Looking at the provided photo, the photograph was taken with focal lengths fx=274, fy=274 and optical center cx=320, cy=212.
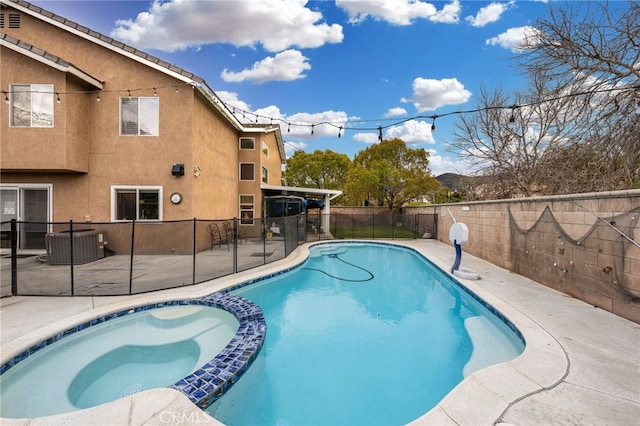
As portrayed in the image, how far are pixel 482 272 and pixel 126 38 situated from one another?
13.5 m

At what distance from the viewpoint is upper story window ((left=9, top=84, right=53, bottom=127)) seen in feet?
26.2

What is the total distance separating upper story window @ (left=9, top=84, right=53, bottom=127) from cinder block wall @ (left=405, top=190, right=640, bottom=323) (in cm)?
1318

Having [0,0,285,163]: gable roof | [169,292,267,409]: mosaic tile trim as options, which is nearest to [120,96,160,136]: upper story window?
[0,0,285,163]: gable roof

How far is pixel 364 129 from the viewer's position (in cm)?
995

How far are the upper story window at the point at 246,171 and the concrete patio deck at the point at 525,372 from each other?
32.1 feet

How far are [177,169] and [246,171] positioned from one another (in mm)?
5545

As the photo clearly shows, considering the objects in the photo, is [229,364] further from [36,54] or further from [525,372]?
[36,54]

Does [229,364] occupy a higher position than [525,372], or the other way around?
[525,372]

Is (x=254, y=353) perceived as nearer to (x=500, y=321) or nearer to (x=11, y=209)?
(x=500, y=321)

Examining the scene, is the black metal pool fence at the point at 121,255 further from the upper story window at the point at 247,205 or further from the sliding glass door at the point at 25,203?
the upper story window at the point at 247,205

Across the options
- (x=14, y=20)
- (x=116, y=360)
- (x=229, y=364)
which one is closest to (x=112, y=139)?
(x=14, y=20)

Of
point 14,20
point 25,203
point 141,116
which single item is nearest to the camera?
point 25,203

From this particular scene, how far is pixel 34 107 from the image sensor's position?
26.3ft

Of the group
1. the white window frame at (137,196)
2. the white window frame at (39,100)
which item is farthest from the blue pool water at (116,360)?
the white window frame at (39,100)
